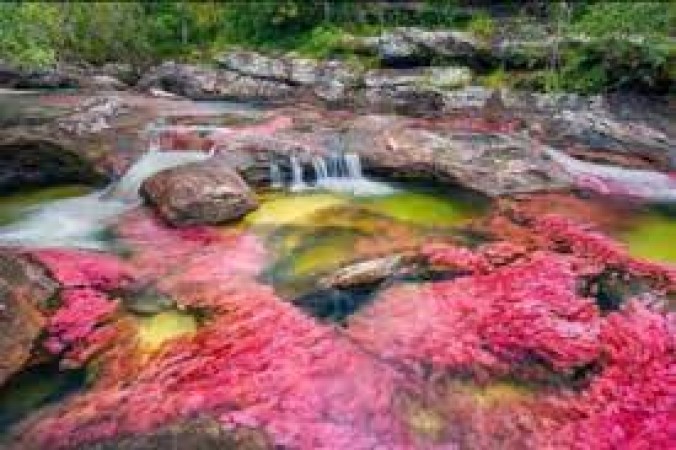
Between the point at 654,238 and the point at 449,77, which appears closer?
the point at 654,238

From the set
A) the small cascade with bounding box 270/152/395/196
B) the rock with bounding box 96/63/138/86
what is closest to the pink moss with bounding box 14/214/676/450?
the small cascade with bounding box 270/152/395/196

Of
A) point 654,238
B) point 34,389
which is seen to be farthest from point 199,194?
point 654,238

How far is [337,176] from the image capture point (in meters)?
20.0

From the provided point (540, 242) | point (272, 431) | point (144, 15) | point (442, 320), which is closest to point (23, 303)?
point (272, 431)

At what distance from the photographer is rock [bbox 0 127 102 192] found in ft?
60.3

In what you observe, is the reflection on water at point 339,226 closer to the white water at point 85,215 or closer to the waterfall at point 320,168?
the waterfall at point 320,168

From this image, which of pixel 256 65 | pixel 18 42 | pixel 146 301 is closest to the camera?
pixel 146 301

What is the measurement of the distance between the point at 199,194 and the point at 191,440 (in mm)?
7555

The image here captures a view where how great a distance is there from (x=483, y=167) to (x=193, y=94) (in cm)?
1558

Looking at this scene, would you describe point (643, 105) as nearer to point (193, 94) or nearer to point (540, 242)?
point (540, 242)

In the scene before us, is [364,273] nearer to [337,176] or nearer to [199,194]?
[199,194]

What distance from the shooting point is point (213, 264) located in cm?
→ 1464

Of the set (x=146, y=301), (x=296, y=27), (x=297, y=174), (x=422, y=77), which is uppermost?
(x=296, y=27)

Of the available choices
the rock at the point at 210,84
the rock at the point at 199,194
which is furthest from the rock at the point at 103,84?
the rock at the point at 199,194
